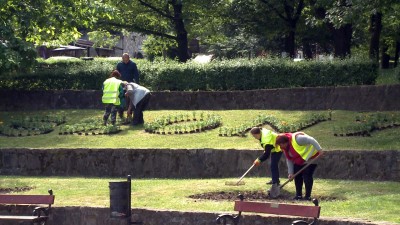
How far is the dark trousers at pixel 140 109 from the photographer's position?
23.8 metres

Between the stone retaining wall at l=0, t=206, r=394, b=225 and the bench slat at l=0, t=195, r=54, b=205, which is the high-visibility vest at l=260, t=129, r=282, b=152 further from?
the bench slat at l=0, t=195, r=54, b=205

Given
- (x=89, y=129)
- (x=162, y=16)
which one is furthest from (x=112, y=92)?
(x=162, y=16)

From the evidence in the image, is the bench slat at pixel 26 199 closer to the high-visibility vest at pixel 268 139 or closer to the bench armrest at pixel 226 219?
the bench armrest at pixel 226 219

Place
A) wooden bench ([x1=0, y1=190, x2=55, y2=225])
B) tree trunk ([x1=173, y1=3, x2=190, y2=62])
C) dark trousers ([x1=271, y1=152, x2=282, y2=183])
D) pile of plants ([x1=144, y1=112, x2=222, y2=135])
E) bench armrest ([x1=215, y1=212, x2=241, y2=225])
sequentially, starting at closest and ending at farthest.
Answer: bench armrest ([x1=215, y1=212, x2=241, y2=225]), wooden bench ([x1=0, y1=190, x2=55, y2=225]), dark trousers ([x1=271, y1=152, x2=282, y2=183]), pile of plants ([x1=144, y1=112, x2=222, y2=135]), tree trunk ([x1=173, y1=3, x2=190, y2=62])

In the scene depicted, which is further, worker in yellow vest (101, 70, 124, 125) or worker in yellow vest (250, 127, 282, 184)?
worker in yellow vest (101, 70, 124, 125)

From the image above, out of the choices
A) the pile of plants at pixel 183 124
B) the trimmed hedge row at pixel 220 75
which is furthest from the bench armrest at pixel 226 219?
the trimmed hedge row at pixel 220 75

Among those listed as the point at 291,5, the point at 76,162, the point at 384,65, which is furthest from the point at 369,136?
the point at 384,65

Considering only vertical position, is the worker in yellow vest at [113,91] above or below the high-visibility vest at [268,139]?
above

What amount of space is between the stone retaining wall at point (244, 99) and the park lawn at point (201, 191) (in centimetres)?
626

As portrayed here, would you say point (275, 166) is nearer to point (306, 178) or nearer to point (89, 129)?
point (306, 178)

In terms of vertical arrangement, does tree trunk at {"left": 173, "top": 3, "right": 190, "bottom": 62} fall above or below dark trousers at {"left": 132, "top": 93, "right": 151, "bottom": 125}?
above

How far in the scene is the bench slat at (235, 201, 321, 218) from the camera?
13.3m

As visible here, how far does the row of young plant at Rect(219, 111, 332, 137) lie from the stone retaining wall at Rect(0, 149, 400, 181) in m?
1.99

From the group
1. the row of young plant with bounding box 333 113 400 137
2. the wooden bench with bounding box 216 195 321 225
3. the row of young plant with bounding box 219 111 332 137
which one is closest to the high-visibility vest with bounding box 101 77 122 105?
the row of young plant with bounding box 219 111 332 137
